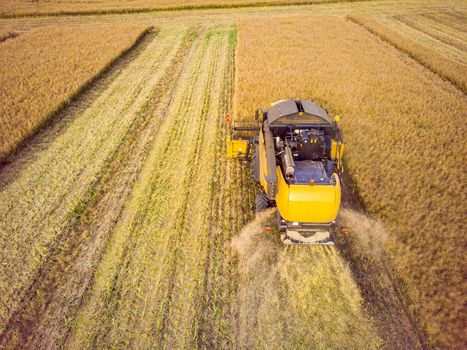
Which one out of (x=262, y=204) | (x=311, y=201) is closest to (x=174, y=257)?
(x=262, y=204)

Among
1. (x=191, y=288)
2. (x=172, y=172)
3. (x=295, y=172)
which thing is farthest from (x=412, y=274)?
(x=172, y=172)

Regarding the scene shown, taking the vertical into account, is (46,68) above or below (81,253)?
above

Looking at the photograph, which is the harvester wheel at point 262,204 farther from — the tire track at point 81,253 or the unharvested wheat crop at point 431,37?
the unharvested wheat crop at point 431,37

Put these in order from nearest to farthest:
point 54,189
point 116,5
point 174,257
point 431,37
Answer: point 174,257 < point 54,189 < point 431,37 < point 116,5

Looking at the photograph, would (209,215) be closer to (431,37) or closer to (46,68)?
(46,68)

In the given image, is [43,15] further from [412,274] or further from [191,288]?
[412,274]

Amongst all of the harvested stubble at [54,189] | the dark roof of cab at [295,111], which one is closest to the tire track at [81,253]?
the harvested stubble at [54,189]
